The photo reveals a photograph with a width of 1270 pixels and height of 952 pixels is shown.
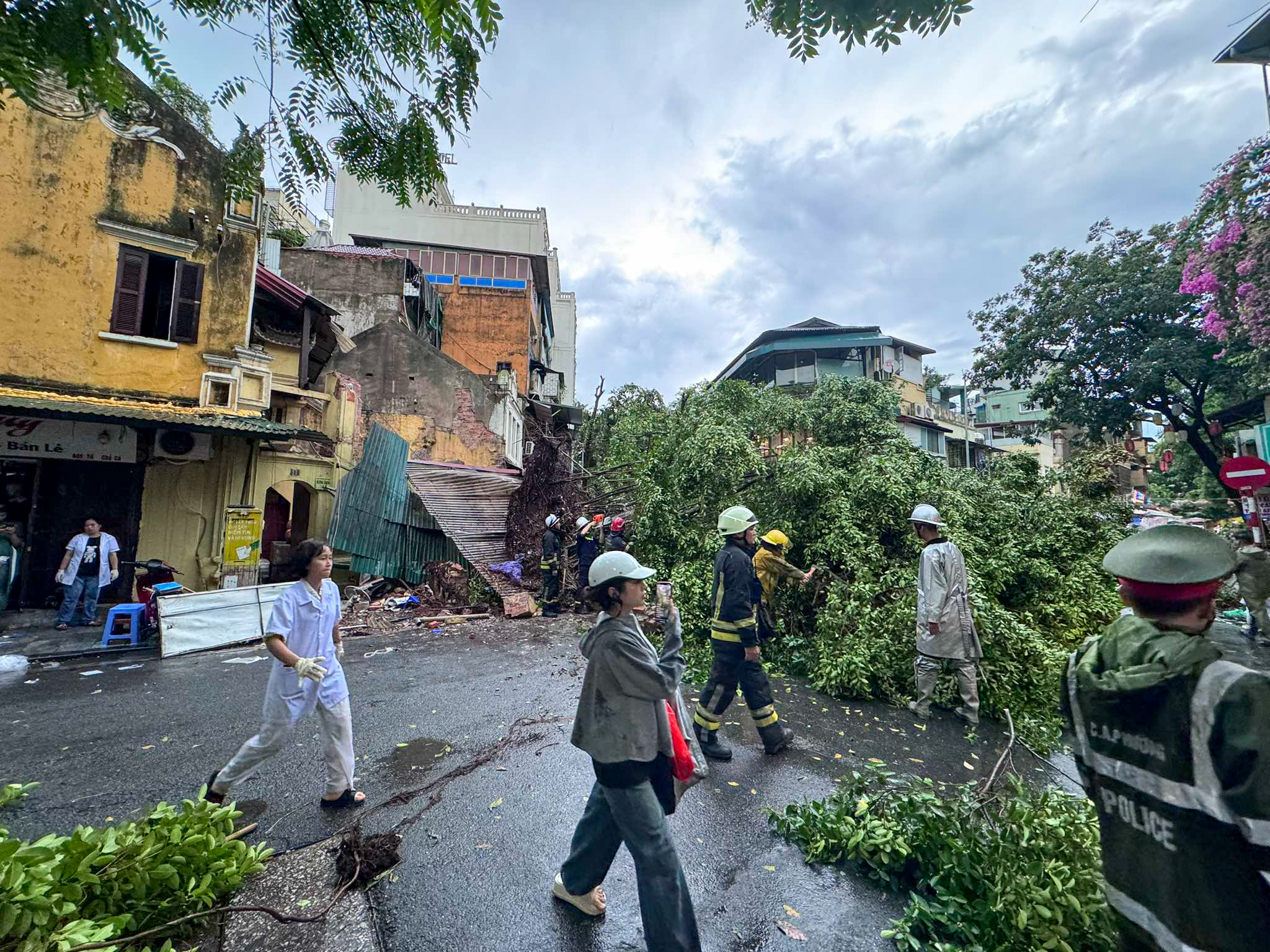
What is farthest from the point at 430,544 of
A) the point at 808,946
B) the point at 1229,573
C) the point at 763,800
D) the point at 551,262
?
the point at 551,262

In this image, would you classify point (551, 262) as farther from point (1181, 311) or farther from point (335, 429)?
point (1181, 311)

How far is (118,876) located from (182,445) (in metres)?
9.86

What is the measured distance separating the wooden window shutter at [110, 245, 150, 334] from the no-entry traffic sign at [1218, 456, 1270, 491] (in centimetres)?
→ 1809

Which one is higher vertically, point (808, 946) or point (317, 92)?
point (317, 92)

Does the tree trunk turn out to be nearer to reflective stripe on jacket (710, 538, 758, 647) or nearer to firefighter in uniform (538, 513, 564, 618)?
firefighter in uniform (538, 513, 564, 618)

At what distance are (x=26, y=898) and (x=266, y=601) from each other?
7.17 m

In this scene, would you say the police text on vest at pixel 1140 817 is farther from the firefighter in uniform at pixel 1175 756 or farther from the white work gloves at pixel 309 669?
the white work gloves at pixel 309 669

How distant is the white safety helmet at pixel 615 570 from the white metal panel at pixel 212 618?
21.9ft

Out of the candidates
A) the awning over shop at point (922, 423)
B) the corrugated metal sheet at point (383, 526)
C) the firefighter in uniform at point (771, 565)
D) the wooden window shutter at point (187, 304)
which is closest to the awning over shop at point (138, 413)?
the wooden window shutter at point (187, 304)

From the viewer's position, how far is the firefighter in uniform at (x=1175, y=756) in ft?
Result: 4.05

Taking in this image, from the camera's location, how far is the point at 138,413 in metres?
8.38

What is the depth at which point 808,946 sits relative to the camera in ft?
7.82

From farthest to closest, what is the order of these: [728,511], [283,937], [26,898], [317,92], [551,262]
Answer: [551,262] → [728,511] → [317,92] → [283,937] → [26,898]

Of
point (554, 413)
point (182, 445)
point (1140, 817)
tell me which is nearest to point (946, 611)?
point (1140, 817)
